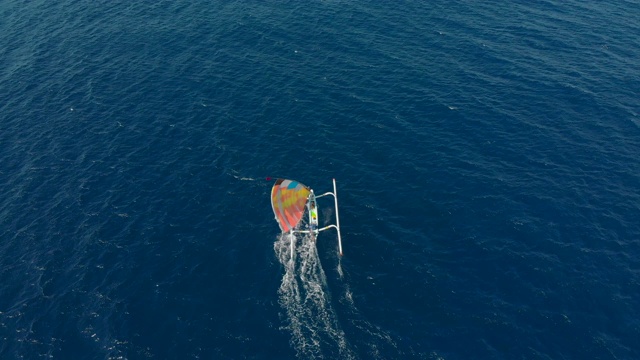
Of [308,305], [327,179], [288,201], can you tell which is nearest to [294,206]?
[288,201]

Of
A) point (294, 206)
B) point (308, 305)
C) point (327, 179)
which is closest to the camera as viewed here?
point (308, 305)

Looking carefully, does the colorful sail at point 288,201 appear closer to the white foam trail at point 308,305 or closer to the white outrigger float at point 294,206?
the white outrigger float at point 294,206

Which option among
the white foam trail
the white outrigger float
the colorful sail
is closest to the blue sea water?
the white foam trail

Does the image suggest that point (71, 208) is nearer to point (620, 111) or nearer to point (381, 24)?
point (381, 24)

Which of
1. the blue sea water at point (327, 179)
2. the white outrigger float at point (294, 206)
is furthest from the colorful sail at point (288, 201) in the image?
the blue sea water at point (327, 179)

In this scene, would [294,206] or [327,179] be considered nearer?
[294,206]

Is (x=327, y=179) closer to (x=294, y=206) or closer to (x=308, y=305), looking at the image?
(x=294, y=206)

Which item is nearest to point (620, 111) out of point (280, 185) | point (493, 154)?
point (493, 154)
